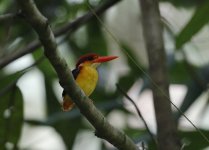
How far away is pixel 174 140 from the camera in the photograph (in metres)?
2.71

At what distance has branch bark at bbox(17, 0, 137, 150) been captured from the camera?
1.69 meters

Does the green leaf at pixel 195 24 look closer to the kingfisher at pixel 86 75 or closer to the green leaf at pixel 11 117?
the kingfisher at pixel 86 75

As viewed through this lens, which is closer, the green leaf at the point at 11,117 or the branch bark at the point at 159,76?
the branch bark at the point at 159,76

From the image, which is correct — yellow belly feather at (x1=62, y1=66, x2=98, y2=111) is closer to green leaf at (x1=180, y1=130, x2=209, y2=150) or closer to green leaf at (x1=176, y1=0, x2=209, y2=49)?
green leaf at (x1=176, y1=0, x2=209, y2=49)

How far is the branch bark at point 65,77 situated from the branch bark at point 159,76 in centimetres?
39

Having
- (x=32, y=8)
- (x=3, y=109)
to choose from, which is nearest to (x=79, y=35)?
(x=3, y=109)

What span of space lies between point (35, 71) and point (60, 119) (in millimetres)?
1157

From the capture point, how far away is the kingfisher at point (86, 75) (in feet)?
9.58

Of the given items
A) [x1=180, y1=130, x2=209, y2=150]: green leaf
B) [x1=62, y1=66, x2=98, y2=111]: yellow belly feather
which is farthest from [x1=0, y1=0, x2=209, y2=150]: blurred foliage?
[x1=62, y1=66, x2=98, y2=111]: yellow belly feather

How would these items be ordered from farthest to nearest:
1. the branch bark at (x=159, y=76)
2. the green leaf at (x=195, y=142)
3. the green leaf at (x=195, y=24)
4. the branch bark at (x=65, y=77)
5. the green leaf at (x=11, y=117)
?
the green leaf at (x=195, y=142), the green leaf at (x=11, y=117), the green leaf at (x=195, y=24), the branch bark at (x=159, y=76), the branch bark at (x=65, y=77)

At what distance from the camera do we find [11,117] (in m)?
3.17

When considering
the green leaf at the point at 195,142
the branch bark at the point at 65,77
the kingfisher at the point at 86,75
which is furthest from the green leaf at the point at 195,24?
the green leaf at the point at 195,142

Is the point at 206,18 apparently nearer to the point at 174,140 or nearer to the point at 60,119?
the point at 174,140

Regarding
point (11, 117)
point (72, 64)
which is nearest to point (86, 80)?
point (11, 117)
